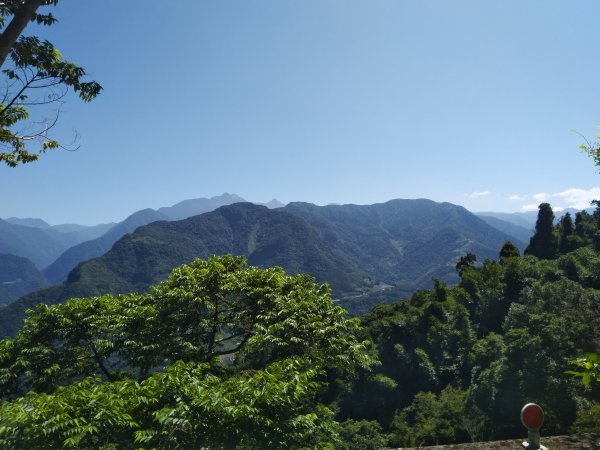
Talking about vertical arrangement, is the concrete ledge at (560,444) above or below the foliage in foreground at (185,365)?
below

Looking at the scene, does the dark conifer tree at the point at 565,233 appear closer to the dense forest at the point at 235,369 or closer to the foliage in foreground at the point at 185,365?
the dense forest at the point at 235,369

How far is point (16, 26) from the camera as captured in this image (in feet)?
24.2

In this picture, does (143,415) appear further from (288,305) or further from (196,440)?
(288,305)

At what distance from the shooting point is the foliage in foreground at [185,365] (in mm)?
6438

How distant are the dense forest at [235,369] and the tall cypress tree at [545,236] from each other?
146ft

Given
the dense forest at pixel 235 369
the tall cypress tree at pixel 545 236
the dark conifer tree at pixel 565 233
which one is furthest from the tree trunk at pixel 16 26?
the dark conifer tree at pixel 565 233

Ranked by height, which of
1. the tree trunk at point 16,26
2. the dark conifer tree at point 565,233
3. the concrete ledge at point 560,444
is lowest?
the concrete ledge at point 560,444

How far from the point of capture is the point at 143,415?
7305mm

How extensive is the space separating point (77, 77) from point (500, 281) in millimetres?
63209

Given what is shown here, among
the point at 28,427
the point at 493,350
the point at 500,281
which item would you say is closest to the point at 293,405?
the point at 28,427

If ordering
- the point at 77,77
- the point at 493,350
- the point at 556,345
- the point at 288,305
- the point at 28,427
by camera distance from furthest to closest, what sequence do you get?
the point at 493,350 < the point at 556,345 < the point at 288,305 < the point at 77,77 < the point at 28,427

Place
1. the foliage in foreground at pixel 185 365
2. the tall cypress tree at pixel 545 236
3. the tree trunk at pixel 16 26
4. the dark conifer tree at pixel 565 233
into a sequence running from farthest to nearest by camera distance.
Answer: the tall cypress tree at pixel 545 236, the dark conifer tree at pixel 565 233, the tree trunk at pixel 16 26, the foliage in foreground at pixel 185 365

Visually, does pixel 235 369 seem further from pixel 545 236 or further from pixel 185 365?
pixel 545 236

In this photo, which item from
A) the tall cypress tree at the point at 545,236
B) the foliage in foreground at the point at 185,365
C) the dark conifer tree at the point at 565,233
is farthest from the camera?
the tall cypress tree at the point at 545,236
